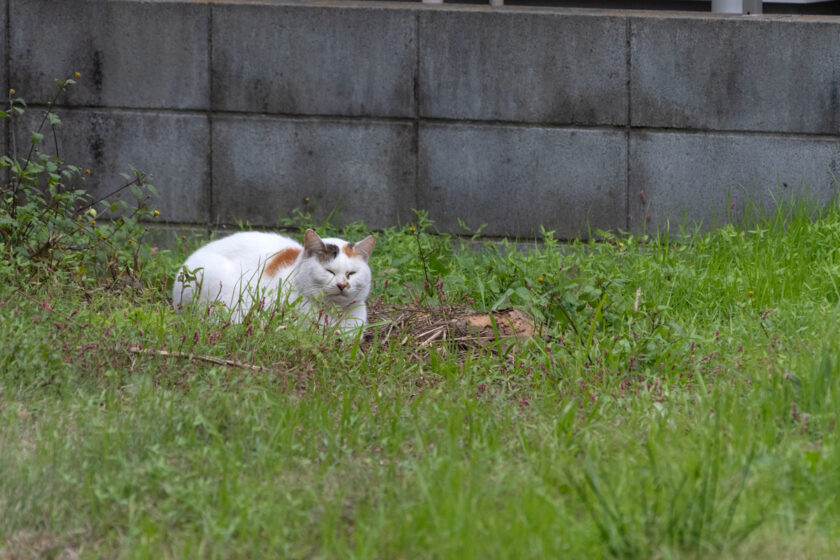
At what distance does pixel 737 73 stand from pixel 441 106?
1726 millimetres

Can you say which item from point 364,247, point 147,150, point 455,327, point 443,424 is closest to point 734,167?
point 455,327

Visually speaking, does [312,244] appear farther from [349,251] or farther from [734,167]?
[734,167]

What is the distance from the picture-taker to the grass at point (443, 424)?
2.04 meters

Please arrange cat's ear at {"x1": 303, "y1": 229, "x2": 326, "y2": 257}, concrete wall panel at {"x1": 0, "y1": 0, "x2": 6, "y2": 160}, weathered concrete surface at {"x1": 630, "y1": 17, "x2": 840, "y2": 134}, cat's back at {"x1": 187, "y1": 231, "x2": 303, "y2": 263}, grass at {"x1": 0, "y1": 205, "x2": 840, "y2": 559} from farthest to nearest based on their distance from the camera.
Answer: concrete wall panel at {"x1": 0, "y1": 0, "x2": 6, "y2": 160} → weathered concrete surface at {"x1": 630, "y1": 17, "x2": 840, "y2": 134} → cat's back at {"x1": 187, "y1": 231, "x2": 303, "y2": 263} → cat's ear at {"x1": 303, "y1": 229, "x2": 326, "y2": 257} → grass at {"x1": 0, "y1": 205, "x2": 840, "y2": 559}

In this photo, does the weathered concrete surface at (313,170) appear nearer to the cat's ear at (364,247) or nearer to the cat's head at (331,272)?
the cat's ear at (364,247)

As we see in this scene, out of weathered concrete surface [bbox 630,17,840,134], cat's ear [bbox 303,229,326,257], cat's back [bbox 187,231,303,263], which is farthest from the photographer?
weathered concrete surface [bbox 630,17,840,134]

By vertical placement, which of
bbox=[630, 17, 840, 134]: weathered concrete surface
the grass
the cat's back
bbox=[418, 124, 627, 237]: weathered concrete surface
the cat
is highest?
bbox=[630, 17, 840, 134]: weathered concrete surface

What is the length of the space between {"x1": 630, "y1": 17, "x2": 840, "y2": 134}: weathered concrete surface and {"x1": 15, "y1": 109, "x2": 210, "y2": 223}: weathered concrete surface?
2.61 m

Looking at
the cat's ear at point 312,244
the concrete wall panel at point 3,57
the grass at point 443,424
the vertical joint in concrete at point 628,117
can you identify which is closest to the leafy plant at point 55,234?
the grass at point 443,424

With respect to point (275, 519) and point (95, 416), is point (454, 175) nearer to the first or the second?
point (95, 416)

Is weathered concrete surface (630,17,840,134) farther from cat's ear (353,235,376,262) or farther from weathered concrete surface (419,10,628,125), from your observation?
cat's ear (353,235,376,262)

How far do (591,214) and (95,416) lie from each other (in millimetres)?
3226

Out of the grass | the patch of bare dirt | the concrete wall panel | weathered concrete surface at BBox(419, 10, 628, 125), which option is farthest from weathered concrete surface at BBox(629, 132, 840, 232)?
the concrete wall panel

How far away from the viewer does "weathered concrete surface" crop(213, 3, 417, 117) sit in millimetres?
4941
